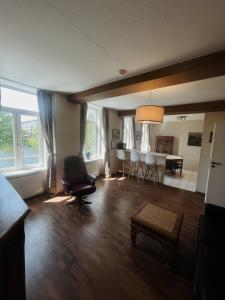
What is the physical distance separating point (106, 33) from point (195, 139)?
23.2 feet

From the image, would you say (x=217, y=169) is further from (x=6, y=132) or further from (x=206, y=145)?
(x=6, y=132)

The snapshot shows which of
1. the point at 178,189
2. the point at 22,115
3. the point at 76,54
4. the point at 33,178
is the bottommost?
the point at 178,189

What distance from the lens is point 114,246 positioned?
6.94ft

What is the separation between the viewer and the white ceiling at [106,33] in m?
1.18

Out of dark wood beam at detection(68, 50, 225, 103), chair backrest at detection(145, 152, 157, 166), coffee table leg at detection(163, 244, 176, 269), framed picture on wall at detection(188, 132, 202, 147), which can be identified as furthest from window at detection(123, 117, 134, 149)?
coffee table leg at detection(163, 244, 176, 269)

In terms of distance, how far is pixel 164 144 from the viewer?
838cm

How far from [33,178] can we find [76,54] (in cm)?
275

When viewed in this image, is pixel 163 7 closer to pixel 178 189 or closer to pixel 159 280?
pixel 159 280

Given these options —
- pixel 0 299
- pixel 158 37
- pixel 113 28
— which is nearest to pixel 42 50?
pixel 113 28

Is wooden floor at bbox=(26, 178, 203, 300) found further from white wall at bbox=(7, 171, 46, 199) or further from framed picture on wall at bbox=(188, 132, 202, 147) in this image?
framed picture on wall at bbox=(188, 132, 202, 147)

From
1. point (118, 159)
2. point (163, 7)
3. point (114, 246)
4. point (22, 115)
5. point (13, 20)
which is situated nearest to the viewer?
point (163, 7)

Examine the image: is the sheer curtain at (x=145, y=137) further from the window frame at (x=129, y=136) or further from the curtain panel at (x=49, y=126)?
the curtain panel at (x=49, y=126)

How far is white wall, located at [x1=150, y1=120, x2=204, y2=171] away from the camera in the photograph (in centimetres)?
714

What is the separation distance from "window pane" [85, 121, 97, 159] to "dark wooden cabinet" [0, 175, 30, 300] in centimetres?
376
